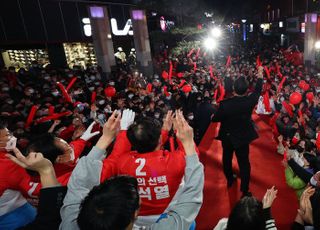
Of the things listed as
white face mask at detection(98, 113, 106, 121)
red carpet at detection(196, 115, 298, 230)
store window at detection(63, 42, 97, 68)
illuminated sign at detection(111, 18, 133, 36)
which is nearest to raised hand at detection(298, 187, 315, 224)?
red carpet at detection(196, 115, 298, 230)

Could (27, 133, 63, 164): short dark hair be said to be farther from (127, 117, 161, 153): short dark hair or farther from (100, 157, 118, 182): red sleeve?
(127, 117, 161, 153): short dark hair

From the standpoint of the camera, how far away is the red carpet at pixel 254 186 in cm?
345

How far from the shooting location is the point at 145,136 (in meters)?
2.06

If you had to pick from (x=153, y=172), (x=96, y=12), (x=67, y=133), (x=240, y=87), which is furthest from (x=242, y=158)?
(x=96, y=12)

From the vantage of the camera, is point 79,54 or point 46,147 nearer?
point 46,147

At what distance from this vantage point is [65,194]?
58.2 inches

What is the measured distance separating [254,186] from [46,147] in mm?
3081

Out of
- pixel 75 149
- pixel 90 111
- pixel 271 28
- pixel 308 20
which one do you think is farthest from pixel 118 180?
pixel 271 28

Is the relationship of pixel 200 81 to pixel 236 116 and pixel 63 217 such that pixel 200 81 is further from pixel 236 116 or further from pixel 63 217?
pixel 63 217

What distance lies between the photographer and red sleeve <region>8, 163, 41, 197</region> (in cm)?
215

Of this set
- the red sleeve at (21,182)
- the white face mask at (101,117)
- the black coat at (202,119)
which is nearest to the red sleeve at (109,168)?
the red sleeve at (21,182)

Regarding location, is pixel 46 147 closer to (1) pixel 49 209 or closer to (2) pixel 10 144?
(2) pixel 10 144

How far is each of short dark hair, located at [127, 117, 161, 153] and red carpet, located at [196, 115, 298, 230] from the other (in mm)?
1806

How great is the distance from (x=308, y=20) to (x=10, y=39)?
15.8 meters
